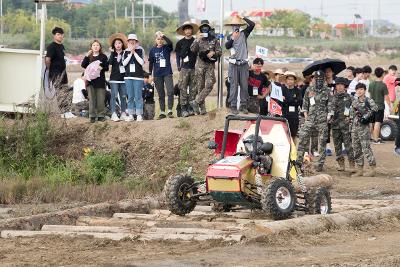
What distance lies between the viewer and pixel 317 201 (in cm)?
1647

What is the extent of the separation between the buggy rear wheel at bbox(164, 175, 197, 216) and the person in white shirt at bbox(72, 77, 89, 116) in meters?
8.94

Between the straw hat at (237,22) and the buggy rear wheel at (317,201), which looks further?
the straw hat at (237,22)

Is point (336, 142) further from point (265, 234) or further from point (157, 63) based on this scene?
point (265, 234)

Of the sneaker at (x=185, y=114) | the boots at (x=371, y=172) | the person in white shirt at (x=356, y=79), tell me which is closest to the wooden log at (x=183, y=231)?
the sneaker at (x=185, y=114)

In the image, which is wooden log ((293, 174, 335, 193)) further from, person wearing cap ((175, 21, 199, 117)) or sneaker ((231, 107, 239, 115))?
person wearing cap ((175, 21, 199, 117))

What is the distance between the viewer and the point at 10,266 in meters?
12.8

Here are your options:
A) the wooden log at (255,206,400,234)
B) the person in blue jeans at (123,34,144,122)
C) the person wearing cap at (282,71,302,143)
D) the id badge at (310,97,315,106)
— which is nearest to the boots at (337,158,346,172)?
the person wearing cap at (282,71,302,143)

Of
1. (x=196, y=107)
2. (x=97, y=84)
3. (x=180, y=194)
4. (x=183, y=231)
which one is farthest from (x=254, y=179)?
(x=97, y=84)

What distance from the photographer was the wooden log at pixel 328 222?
48.1ft

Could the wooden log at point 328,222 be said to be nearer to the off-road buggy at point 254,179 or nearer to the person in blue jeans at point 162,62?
the off-road buggy at point 254,179

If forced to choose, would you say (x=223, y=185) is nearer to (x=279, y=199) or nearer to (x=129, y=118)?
(x=279, y=199)

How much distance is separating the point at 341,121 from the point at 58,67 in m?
6.12

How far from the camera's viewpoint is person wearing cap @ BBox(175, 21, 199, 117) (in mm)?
23328

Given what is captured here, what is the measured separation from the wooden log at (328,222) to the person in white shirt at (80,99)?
10067 millimetres
